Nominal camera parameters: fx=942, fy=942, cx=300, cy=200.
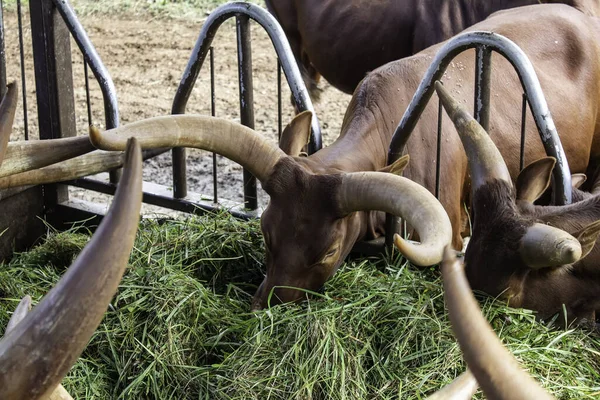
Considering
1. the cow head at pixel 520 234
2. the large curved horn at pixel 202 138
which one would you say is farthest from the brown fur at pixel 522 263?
the large curved horn at pixel 202 138

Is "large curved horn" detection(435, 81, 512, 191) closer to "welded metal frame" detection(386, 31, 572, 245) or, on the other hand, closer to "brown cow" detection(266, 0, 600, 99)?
"welded metal frame" detection(386, 31, 572, 245)

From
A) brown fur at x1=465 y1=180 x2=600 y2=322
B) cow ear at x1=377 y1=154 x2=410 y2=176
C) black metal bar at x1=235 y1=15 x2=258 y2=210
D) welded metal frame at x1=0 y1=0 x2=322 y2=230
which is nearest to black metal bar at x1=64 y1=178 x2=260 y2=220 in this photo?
welded metal frame at x1=0 y1=0 x2=322 y2=230

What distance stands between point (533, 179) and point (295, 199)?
3.13 feet

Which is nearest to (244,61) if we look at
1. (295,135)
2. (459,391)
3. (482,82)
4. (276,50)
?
(276,50)

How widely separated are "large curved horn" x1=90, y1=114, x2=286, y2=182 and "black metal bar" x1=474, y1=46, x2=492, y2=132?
0.87m

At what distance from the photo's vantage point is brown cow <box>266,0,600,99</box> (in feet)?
22.8

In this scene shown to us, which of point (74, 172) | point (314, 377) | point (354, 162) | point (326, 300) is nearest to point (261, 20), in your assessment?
point (354, 162)

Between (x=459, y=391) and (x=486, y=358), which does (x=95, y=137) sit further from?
(x=486, y=358)

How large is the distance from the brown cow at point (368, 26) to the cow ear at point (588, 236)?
313 cm

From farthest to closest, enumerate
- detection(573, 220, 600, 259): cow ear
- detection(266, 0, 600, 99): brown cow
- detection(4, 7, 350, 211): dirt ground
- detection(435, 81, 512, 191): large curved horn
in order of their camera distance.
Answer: detection(4, 7, 350, 211): dirt ground
detection(266, 0, 600, 99): brown cow
detection(435, 81, 512, 191): large curved horn
detection(573, 220, 600, 259): cow ear

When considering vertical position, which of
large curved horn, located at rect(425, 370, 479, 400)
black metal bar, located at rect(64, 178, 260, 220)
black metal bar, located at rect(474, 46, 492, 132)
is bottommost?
black metal bar, located at rect(64, 178, 260, 220)

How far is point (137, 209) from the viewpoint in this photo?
179 cm

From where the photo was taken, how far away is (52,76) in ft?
16.7

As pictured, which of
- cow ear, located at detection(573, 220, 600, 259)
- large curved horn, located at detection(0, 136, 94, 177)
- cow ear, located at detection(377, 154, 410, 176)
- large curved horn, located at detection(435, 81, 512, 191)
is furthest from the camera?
cow ear, located at detection(377, 154, 410, 176)
